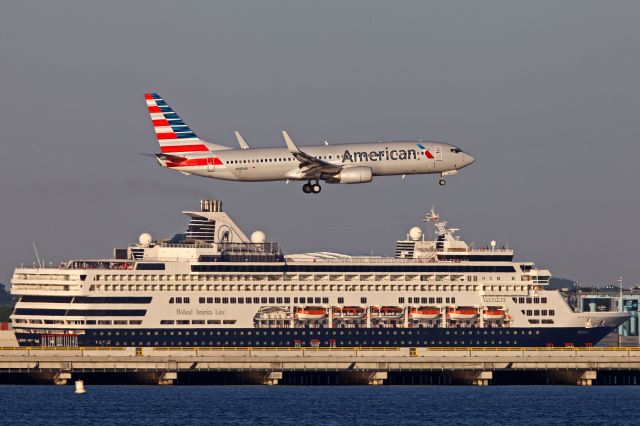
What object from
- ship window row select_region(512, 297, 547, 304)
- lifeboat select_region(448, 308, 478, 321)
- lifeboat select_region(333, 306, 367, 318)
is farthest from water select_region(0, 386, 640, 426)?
ship window row select_region(512, 297, 547, 304)

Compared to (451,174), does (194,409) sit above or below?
below

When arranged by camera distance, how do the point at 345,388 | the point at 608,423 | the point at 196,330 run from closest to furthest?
the point at 608,423 < the point at 345,388 < the point at 196,330

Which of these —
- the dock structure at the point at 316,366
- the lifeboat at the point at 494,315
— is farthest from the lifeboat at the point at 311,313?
the dock structure at the point at 316,366

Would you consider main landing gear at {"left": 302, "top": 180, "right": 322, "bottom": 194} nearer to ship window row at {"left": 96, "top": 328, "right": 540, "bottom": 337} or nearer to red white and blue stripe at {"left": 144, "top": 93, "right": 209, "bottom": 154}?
red white and blue stripe at {"left": 144, "top": 93, "right": 209, "bottom": 154}

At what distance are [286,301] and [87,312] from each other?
17741 mm

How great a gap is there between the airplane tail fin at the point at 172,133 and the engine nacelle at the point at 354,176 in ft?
30.7

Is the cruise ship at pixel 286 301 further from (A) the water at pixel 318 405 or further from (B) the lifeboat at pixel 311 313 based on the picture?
(A) the water at pixel 318 405

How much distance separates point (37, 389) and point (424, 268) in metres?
45.6

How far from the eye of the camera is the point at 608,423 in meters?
109

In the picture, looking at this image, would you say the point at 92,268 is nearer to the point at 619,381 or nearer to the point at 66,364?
the point at 66,364

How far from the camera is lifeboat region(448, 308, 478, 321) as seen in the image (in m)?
159

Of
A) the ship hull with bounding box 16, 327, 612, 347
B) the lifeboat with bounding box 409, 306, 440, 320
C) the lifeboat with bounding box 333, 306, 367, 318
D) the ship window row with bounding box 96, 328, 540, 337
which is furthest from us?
the lifeboat with bounding box 409, 306, 440, 320

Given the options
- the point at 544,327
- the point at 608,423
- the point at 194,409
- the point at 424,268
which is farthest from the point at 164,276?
the point at 608,423

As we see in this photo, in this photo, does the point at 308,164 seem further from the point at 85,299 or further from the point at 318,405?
the point at 85,299
